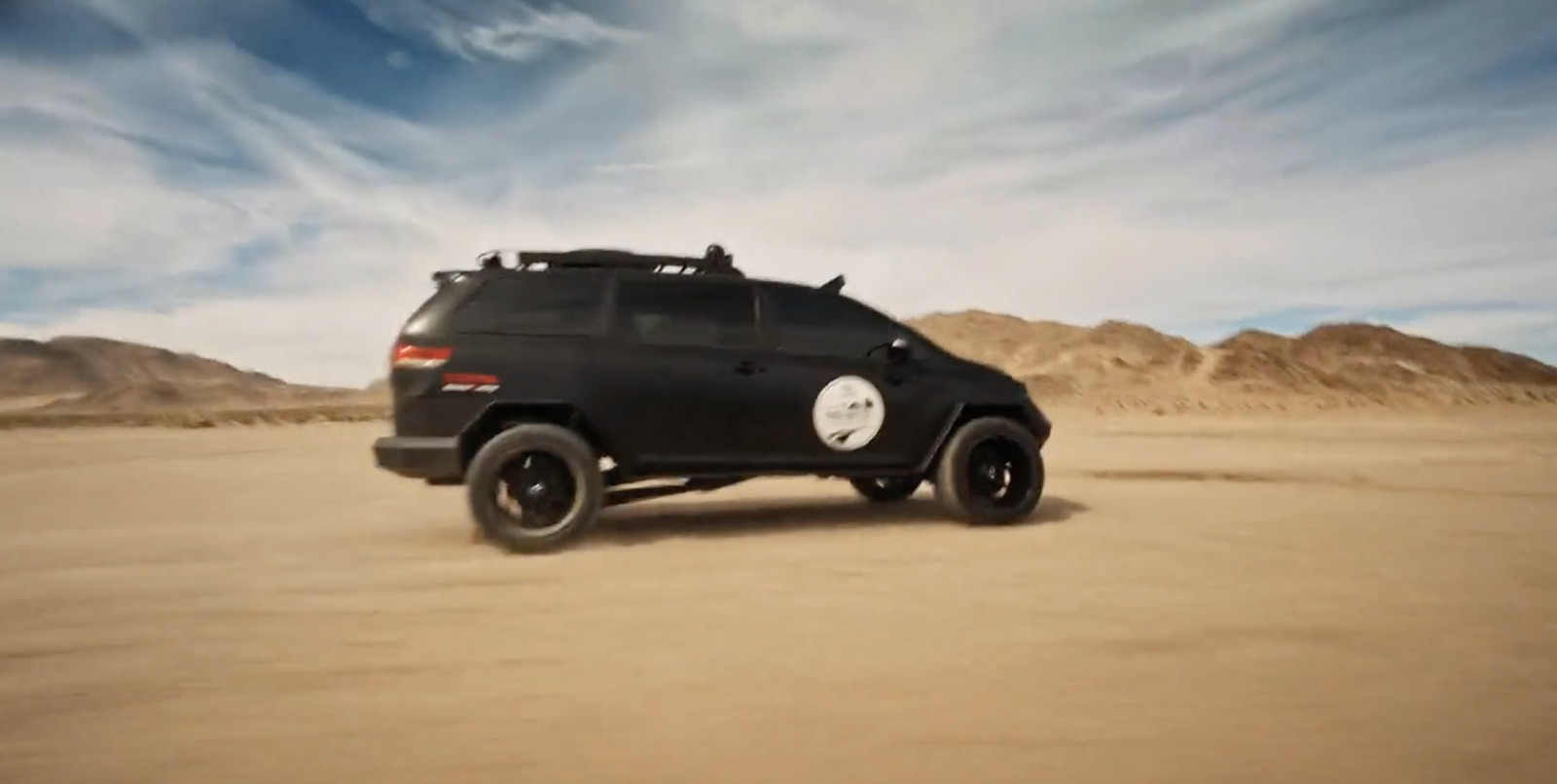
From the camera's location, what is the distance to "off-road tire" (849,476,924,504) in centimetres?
679

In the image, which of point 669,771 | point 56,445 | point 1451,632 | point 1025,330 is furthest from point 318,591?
point 1025,330

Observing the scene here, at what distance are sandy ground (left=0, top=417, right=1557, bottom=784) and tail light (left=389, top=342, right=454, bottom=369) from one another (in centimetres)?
105

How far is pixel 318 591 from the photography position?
3.94m

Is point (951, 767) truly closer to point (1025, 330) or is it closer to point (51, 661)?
point (51, 661)

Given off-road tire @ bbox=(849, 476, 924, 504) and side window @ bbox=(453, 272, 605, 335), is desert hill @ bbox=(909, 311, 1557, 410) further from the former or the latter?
side window @ bbox=(453, 272, 605, 335)

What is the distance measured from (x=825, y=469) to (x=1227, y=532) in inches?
93.3

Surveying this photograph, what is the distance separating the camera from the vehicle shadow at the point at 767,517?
562cm

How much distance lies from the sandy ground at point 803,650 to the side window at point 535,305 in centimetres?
131

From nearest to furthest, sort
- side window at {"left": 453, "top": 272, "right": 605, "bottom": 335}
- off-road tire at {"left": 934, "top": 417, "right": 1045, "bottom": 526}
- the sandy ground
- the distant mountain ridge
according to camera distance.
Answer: the sandy ground → side window at {"left": 453, "top": 272, "right": 605, "bottom": 335} → off-road tire at {"left": 934, "top": 417, "right": 1045, "bottom": 526} → the distant mountain ridge

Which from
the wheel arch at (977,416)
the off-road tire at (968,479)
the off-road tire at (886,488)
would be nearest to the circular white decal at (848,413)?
the wheel arch at (977,416)

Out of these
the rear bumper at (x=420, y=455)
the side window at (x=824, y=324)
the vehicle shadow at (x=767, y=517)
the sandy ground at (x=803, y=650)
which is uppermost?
the side window at (x=824, y=324)

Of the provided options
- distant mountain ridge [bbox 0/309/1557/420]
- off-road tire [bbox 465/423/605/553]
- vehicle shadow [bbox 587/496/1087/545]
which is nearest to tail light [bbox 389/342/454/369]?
off-road tire [bbox 465/423/605/553]

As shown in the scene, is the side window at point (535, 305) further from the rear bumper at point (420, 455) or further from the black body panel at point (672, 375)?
the rear bumper at point (420, 455)

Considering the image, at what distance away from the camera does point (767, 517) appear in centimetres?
626
